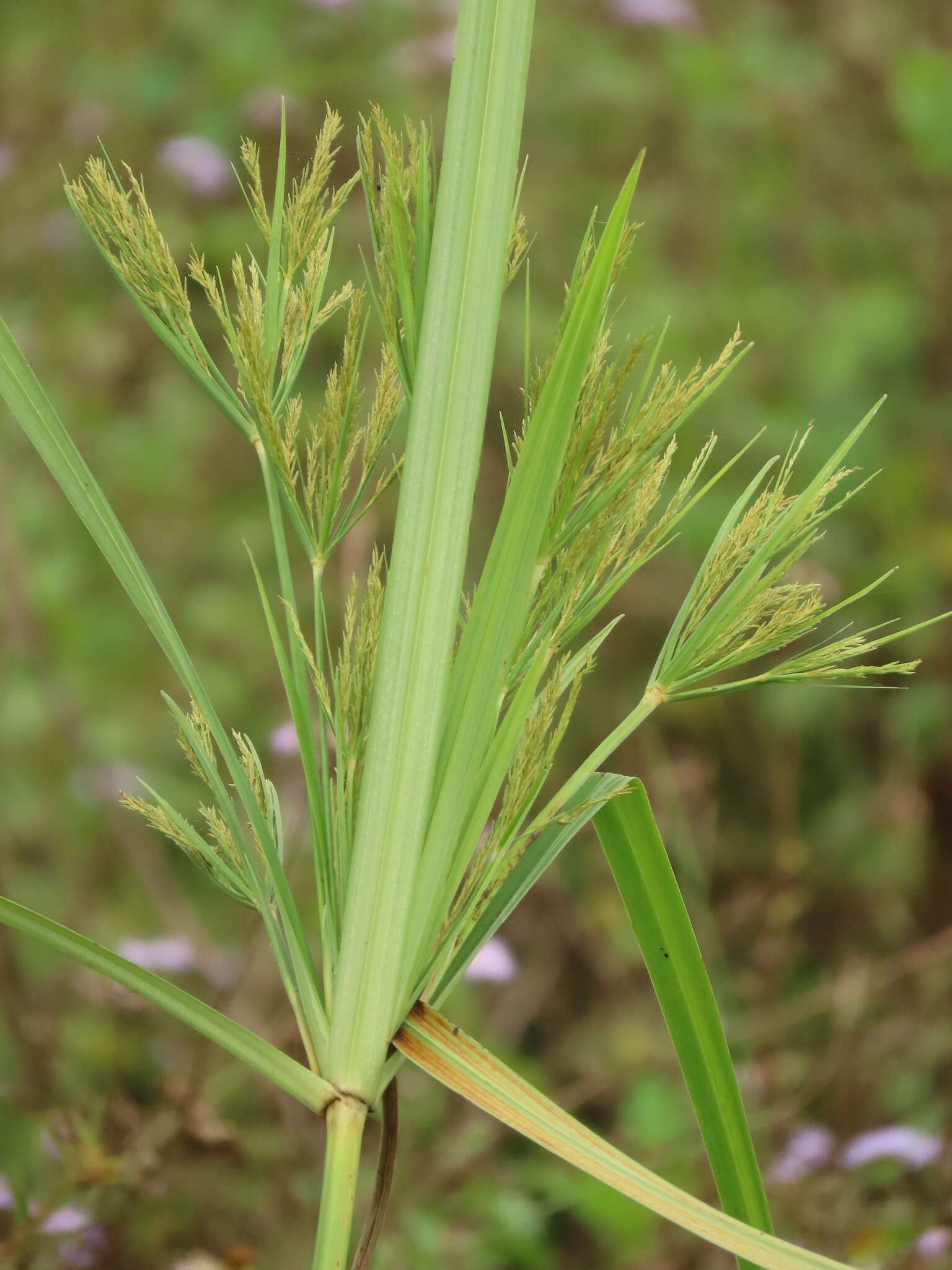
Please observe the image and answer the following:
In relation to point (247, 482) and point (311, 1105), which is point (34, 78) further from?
point (311, 1105)

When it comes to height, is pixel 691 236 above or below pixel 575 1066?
above

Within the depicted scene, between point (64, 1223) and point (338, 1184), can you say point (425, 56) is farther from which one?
point (338, 1184)

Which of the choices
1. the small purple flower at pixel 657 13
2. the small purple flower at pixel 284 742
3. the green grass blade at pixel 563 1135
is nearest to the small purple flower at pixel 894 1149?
the small purple flower at pixel 284 742

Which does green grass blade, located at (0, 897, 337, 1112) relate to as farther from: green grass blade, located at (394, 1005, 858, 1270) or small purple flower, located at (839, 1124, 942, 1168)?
small purple flower, located at (839, 1124, 942, 1168)

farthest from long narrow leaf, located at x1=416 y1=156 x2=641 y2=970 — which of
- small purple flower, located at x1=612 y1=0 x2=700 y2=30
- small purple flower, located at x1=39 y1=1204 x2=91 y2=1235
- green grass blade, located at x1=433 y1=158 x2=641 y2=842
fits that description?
small purple flower, located at x1=612 y1=0 x2=700 y2=30

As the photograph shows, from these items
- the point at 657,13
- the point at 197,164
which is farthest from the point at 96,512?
the point at 657,13

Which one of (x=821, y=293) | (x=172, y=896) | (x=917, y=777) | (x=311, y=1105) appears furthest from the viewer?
(x=821, y=293)

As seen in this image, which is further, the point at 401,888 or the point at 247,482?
the point at 247,482

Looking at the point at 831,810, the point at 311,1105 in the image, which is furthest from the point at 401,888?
the point at 831,810
